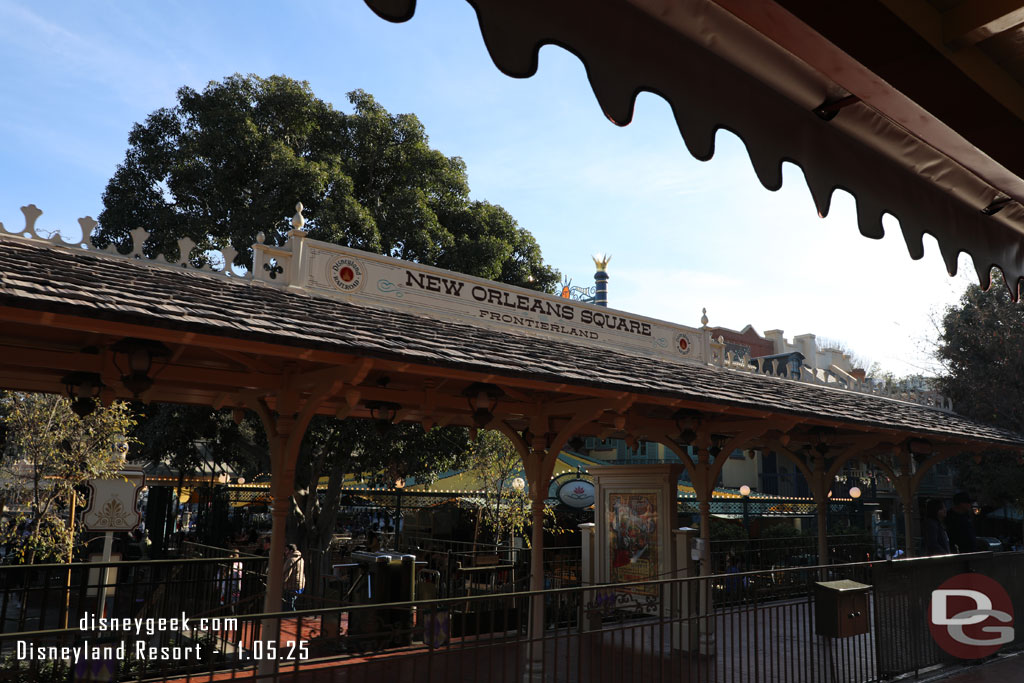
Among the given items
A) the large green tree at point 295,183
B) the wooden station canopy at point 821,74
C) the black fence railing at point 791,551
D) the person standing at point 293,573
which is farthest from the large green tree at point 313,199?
the wooden station canopy at point 821,74

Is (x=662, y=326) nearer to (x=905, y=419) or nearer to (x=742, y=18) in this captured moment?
(x=905, y=419)

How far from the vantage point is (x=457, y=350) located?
691 cm

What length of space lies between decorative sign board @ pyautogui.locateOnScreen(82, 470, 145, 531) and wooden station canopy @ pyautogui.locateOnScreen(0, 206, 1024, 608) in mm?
1865

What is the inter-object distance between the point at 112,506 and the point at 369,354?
5.75m

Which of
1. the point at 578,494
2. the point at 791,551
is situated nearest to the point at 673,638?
the point at 578,494

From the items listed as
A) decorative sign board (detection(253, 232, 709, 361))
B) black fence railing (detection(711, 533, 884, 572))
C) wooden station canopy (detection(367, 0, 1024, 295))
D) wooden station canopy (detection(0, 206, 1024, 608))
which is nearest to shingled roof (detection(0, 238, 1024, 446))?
wooden station canopy (detection(0, 206, 1024, 608))

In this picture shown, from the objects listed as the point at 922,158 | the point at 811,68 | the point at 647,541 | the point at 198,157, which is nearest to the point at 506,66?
the point at 811,68

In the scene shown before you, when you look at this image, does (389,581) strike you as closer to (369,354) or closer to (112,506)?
(112,506)

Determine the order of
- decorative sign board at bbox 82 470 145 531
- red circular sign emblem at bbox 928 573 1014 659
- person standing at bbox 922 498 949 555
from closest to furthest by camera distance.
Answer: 1. red circular sign emblem at bbox 928 573 1014 659
2. decorative sign board at bbox 82 470 145 531
3. person standing at bbox 922 498 949 555

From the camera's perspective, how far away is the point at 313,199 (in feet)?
52.0

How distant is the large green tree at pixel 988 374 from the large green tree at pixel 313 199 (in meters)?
14.7

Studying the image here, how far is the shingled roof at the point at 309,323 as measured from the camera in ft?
16.6

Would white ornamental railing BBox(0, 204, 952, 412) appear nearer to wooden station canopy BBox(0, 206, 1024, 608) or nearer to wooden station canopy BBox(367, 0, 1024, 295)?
wooden station canopy BBox(0, 206, 1024, 608)

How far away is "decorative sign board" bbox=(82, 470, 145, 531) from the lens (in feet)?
30.8
